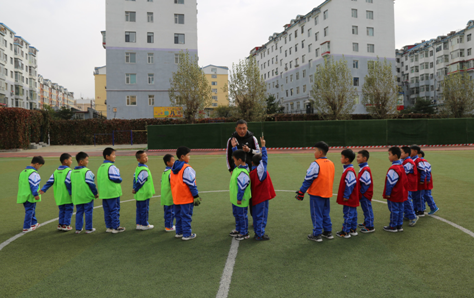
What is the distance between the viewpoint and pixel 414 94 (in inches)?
3319

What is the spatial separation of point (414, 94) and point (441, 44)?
47.1 feet

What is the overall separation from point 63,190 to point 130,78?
3938cm

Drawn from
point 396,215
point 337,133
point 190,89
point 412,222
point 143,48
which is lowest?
point 412,222

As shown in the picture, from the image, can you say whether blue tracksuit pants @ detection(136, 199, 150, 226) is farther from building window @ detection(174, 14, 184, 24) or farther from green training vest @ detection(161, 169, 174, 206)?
building window @ detection(174, 14, 184, 24)

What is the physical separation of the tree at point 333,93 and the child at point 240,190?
34.5m

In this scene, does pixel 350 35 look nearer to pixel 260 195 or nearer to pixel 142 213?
pixel 260 195

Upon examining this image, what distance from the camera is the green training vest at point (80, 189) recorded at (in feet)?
19.0

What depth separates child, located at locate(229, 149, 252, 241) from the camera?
5.07 metres

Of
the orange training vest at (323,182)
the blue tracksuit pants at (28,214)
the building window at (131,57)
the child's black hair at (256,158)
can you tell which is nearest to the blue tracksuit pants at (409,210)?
the orange training vest at (323,182)

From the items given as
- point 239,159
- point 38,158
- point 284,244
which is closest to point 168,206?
point 239,159

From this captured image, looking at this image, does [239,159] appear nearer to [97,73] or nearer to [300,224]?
[300,224]

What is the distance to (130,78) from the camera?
41.9m

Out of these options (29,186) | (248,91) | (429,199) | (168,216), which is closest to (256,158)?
(168,216)

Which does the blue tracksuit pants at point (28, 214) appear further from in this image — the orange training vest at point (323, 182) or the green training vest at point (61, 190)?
the orange training vest at point (323, 182)
